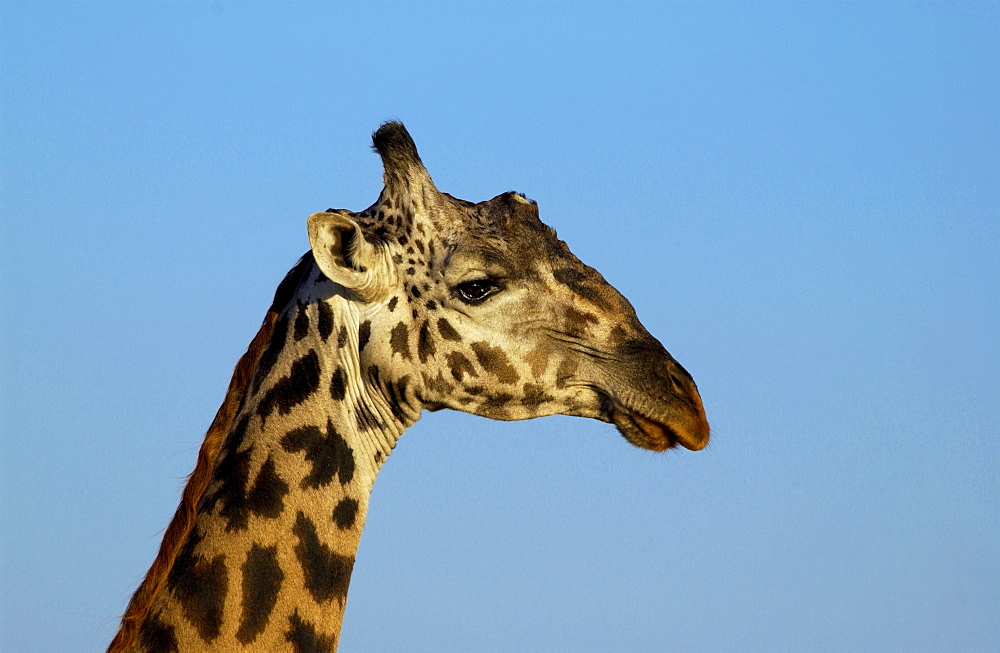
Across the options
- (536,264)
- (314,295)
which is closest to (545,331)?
(536,264)

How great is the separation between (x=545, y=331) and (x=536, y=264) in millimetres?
506

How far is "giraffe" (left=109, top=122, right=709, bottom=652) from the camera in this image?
7543mm

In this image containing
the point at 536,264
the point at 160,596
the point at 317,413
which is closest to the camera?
the point at 160,596

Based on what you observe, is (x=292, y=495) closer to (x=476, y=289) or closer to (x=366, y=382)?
(x=366, y=382)

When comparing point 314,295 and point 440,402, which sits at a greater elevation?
point 314,295

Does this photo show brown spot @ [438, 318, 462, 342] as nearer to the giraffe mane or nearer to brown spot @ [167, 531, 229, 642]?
the giraffe mane

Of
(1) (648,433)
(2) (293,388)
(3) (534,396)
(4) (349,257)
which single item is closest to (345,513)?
(2) (293,388)

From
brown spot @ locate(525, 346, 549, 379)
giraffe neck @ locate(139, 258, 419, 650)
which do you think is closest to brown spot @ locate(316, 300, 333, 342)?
giraffe neck @ locate(139, 258, 419, 650)

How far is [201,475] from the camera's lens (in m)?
8.03

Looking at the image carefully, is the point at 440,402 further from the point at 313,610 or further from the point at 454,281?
the point at 313,610

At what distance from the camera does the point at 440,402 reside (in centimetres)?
848

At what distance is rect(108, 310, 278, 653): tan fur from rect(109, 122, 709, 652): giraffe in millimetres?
14

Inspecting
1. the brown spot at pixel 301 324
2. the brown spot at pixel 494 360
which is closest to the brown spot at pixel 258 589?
the brown spot at pixel 301 324

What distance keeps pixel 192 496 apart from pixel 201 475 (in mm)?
172
